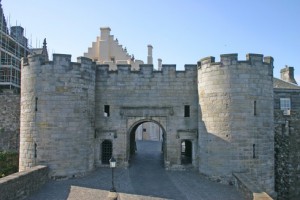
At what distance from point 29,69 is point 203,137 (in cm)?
942

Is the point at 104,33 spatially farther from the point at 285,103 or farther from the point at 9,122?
the point at 285,103

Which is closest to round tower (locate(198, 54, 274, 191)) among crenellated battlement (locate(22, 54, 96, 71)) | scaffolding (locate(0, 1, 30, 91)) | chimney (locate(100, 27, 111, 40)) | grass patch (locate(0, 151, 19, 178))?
crenellated battlement (locate(22, 54, 96, 71))

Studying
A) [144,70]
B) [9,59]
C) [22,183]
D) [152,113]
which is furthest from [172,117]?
[9,59]

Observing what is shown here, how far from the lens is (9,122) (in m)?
22.9

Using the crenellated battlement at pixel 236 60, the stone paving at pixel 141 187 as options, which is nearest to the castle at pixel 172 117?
the crenellated battlement at pixel 236 60

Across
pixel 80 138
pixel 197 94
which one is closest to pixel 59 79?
pixel 80 138

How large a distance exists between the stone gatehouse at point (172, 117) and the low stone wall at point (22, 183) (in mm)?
1143

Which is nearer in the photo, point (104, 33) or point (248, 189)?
point (248, 189)

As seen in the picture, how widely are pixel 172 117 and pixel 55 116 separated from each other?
6.22m

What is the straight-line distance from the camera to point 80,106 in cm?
1608

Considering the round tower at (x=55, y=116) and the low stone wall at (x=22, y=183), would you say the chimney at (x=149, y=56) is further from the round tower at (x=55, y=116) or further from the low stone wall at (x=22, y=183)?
the low stone wall at (x=22, y=183)

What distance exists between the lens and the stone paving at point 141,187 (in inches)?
491

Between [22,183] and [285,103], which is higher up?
[285,103]

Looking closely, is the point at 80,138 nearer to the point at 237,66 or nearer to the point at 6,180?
the point at 6,180
